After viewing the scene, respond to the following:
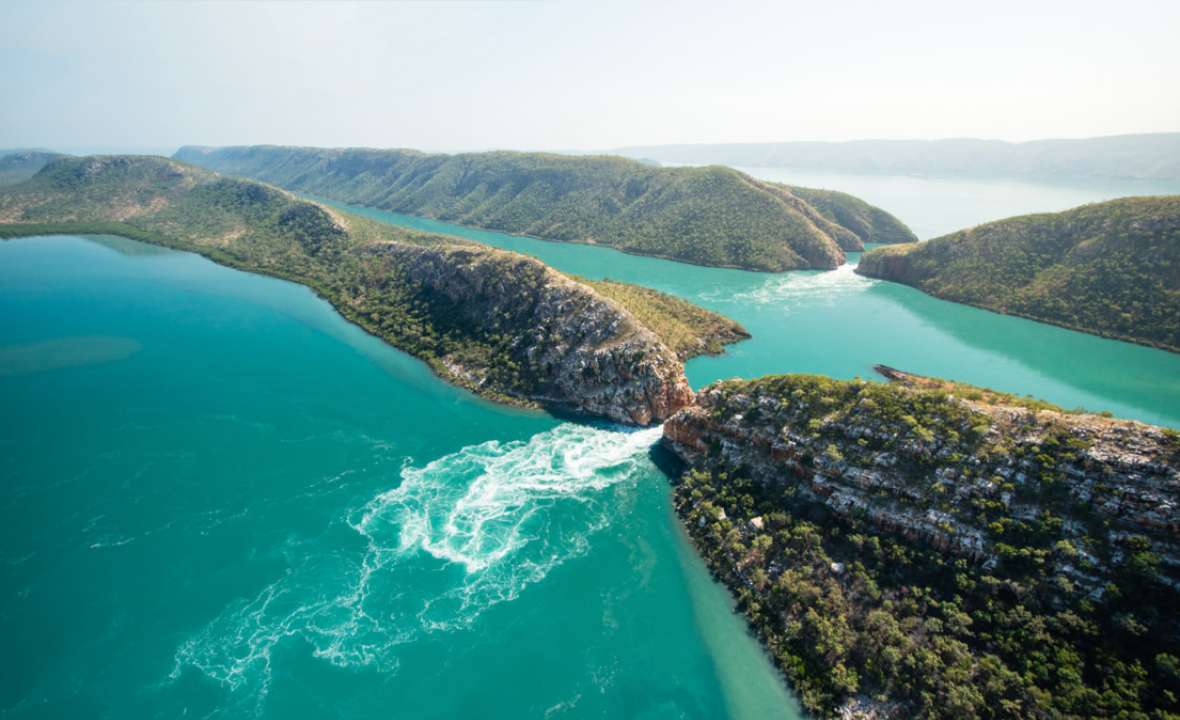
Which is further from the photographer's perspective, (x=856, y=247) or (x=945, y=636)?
(x=856, y=247)

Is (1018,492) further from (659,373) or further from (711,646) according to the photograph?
(659,373)

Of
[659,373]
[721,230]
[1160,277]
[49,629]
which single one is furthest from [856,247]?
[49,629]

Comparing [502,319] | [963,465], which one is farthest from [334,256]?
[963,465]

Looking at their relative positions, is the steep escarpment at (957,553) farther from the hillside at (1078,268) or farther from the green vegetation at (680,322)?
the hillside at (1078,268)

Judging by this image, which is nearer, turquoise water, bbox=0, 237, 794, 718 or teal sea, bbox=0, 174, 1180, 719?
turquoise water, bbox=0, 237, 794, 718

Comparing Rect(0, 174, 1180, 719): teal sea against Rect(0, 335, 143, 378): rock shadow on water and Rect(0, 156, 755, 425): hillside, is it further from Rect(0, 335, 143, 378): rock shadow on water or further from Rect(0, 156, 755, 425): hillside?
Rect(0, 156, 755, 425): hillside

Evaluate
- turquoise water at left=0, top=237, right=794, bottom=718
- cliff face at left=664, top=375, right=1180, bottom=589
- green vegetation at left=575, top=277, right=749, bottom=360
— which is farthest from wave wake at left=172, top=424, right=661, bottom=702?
green vegetation at left=575, top=277, right=749, bottom=360

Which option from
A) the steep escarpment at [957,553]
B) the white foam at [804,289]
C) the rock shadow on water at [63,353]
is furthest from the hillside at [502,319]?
the rock shadow on water at [63,353]
